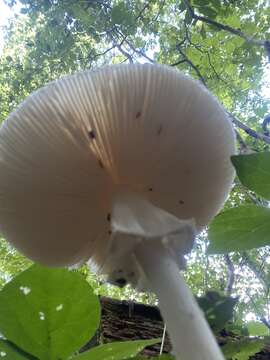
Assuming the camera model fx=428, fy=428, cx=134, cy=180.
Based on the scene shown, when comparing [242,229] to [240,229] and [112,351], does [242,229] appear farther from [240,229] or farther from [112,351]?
[112,351]

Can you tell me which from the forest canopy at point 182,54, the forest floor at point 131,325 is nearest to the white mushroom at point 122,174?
the forest floor at point 131,325

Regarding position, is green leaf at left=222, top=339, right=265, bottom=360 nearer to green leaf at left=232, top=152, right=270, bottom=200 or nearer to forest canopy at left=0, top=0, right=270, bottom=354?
green leaf at left=232, top=152, right=270, bottom=200

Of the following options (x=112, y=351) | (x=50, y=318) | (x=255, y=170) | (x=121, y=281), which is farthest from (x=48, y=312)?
(x=255, y=170)

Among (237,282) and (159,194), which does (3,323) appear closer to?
(159,194)

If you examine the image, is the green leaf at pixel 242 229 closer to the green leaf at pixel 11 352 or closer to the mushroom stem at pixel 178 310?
the mushroom stem at pixel 178 310

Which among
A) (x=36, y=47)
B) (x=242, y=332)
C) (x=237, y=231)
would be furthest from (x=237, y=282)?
(x=237, y=231)
